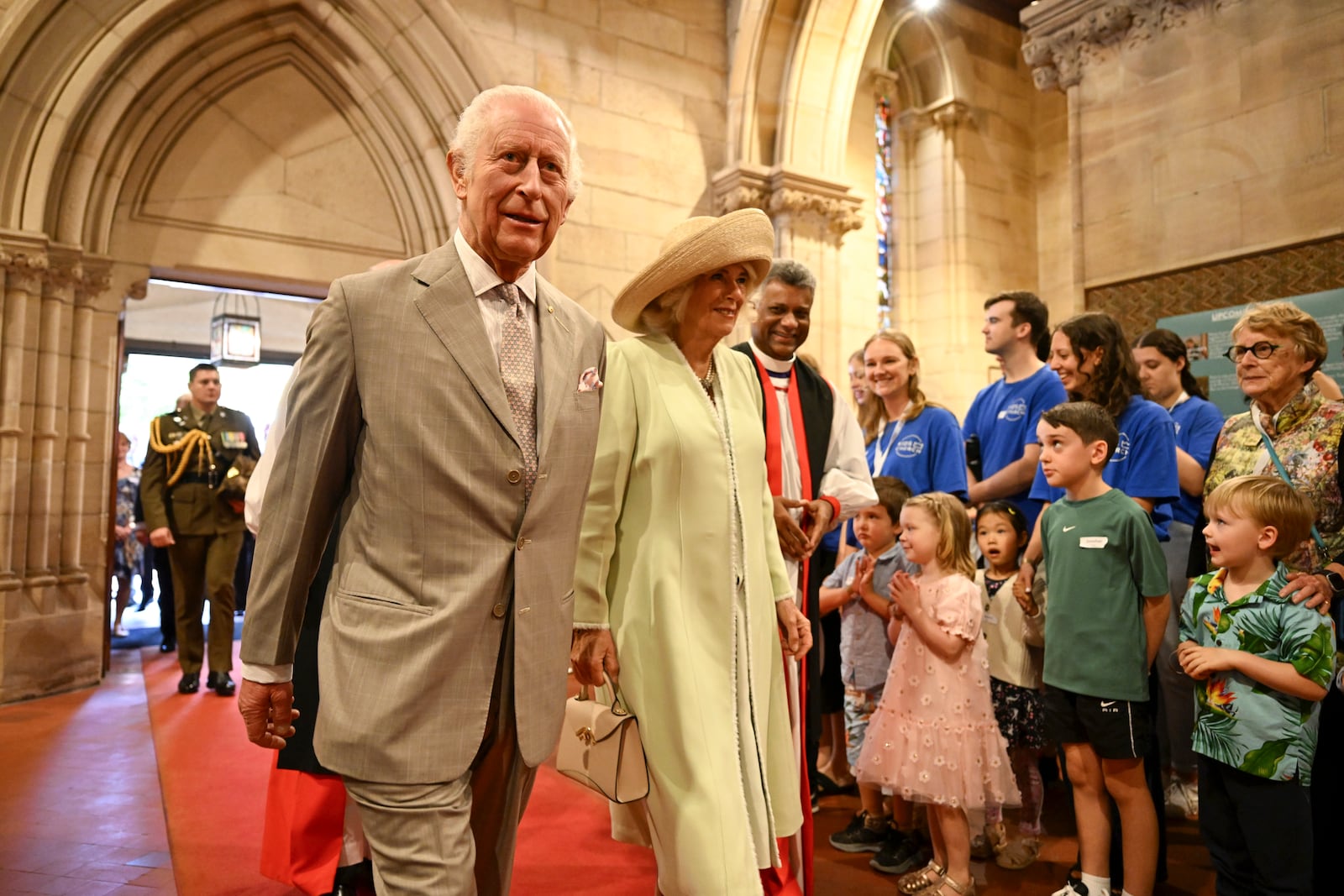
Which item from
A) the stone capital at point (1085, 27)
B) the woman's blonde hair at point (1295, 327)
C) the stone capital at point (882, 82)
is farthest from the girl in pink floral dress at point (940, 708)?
the stone capital at point (882, 82)

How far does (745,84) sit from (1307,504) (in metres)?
6.29

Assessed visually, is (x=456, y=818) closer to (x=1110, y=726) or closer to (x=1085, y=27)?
(x=1110, y=726)

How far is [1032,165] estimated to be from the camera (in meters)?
11.2

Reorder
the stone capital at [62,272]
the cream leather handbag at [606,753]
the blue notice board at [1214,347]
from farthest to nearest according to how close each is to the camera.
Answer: the stone capital at [62,272]
the blue notice board at [1214,347]
the cream leather handbag at [606,753]

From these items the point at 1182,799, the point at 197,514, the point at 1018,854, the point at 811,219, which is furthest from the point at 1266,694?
the point at 811,219

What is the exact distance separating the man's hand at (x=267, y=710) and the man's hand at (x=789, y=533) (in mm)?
1404

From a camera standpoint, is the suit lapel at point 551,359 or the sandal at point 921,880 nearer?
the suit lapel at point 551,359

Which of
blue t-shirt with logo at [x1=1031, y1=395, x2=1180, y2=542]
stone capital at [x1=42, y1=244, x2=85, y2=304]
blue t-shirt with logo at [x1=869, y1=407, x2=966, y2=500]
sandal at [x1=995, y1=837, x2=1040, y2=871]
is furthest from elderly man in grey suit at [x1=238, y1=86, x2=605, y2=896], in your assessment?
stone capital at [x1=42, y1=244, x2=85, y2=304]

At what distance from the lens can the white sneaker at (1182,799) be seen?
3.73m

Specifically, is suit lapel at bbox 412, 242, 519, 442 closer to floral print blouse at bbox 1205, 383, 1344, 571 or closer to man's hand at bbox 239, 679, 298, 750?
man's hand at bbox 239, 679, 298, 750

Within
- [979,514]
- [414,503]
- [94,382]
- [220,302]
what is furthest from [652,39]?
[220,302]

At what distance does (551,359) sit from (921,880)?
2204 mm

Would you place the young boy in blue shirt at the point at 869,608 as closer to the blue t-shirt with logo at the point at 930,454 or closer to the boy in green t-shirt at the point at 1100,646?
the blue t-shirt with logo at the point at 930,454

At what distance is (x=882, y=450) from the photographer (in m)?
4.26
